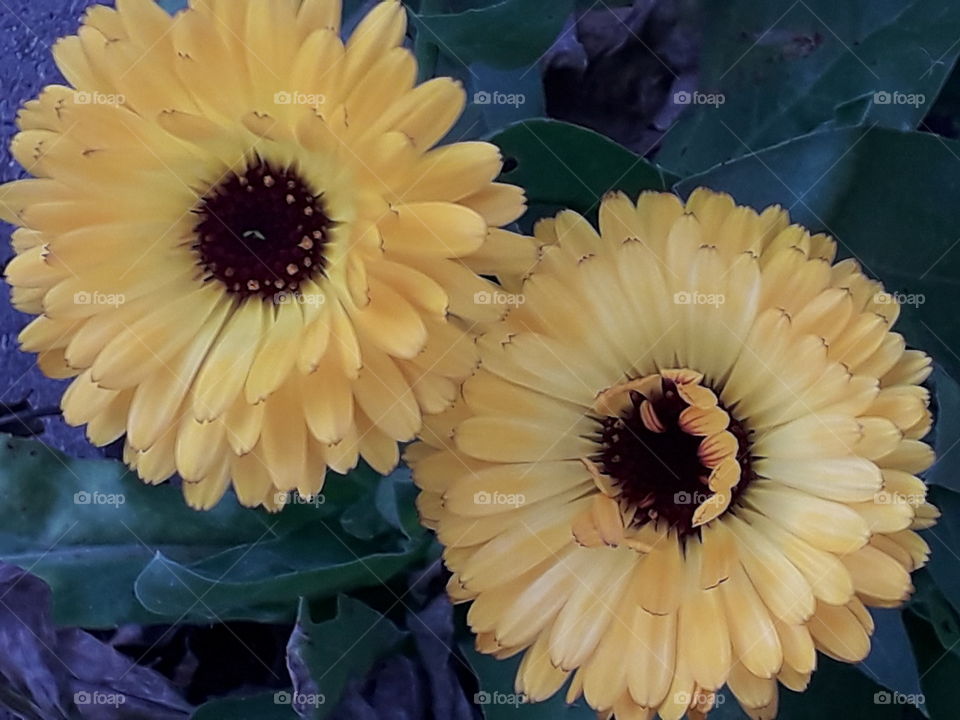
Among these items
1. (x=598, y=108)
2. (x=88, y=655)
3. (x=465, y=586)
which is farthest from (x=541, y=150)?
(x=88, y=655)

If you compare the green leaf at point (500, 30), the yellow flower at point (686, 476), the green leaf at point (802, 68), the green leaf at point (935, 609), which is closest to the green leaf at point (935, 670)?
the green leaf at point (935, 609)

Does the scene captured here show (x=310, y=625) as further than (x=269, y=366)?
Yes

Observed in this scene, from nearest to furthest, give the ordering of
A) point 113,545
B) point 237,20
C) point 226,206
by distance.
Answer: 1. point 237,20
2. point 226,206
3. point 113,545

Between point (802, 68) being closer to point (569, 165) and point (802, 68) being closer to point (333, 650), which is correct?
point (569, 165)

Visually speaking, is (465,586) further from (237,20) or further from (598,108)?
(598,108)

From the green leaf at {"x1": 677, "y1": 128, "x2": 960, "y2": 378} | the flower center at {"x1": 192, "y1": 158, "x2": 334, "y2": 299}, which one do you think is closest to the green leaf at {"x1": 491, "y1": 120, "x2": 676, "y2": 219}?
the green leaf at {"x1": 677, "y1": 128, "x2": 960, "y2": 378}
